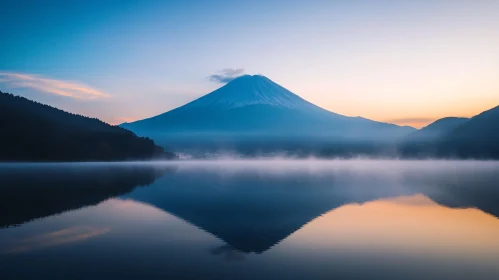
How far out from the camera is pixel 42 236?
15500 mm

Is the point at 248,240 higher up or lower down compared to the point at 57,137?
lower down

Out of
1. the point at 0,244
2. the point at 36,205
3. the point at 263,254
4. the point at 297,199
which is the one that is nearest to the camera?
the point at 263,254

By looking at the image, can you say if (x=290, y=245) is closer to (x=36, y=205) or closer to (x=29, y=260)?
(x=29, y=260)

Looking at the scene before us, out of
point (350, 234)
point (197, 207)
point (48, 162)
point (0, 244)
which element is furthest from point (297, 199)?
point (48, 162)

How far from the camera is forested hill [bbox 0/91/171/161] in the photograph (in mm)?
118812

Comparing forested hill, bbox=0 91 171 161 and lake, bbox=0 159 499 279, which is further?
forested hill, bbox=0 91 171 161

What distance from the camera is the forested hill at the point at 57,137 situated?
119 m

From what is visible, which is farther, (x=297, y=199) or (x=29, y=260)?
(x=297, y=199)

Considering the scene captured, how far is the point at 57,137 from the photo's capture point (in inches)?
4953

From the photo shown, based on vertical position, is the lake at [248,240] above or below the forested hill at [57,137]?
below

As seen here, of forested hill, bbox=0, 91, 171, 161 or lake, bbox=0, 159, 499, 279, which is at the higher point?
forested hill, bbox=0, 91, 171, 161

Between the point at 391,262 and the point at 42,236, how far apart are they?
12557 mm

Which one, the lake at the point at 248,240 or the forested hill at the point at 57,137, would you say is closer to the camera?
the lake at the point at 248,240

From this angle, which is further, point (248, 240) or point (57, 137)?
point (57, 137)
